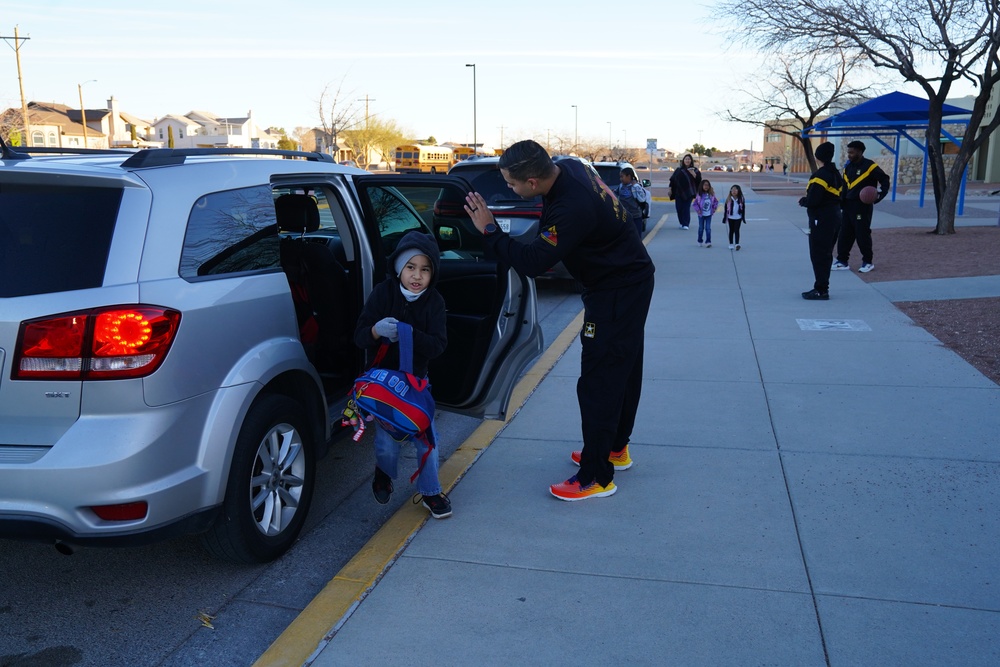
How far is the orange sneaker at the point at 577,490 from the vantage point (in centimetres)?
443

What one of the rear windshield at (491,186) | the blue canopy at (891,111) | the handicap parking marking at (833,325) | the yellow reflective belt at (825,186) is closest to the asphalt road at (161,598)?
the handicap parking marking at (833,325)

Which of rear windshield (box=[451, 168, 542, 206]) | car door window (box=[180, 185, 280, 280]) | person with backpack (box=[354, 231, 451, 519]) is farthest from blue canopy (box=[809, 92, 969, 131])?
car door window (box=[180, 185, 280, 280])

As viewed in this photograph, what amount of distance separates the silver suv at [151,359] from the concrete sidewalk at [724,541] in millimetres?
636

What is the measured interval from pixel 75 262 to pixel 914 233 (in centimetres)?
1743

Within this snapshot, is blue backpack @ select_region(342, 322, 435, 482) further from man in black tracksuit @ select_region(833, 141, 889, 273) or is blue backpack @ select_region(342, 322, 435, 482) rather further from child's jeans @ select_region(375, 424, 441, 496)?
man in black tracksuit @ select_region(833, 141, 889, 273)

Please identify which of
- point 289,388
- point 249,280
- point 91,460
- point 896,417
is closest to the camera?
point 91,460

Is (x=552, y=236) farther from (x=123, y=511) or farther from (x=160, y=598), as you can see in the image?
(x=160, y=598)

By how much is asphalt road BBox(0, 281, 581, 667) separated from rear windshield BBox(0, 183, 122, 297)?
1.34 metres

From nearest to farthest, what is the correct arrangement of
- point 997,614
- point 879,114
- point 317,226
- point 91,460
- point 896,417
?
point 91,460
point 997,614
point 317,226
point 896,417
point 879,114

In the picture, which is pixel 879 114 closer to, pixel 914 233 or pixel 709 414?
pixel 914 233

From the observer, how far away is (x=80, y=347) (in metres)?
2.99

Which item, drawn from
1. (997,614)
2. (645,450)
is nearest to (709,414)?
(645,450)

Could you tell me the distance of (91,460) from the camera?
298 cm

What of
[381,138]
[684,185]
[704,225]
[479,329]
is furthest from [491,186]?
[381,138]
